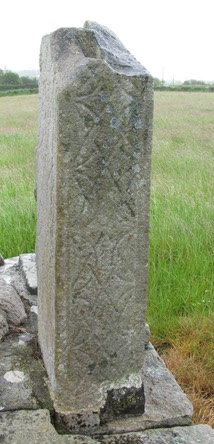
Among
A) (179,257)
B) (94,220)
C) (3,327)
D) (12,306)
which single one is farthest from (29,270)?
(94,220)

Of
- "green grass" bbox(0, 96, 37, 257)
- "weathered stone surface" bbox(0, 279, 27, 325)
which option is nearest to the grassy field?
"green grass" bbox(0, 96, 37, 257)

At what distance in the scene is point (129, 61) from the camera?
2.07m

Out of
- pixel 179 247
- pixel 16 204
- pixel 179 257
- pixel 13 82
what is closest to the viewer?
pixel 179 257

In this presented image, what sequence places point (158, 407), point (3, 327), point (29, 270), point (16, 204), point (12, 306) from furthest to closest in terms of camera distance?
point (16, 204) < point (29, 270) < point (12, 306) < point (3, 327) < point (158, 407)

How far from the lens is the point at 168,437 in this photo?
2.14m

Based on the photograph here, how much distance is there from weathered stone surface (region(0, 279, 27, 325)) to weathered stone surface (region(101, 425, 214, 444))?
94 cm

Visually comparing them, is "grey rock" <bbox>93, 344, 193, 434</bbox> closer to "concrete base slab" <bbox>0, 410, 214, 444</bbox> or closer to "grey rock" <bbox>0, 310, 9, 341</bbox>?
"concrete base slab" <bbox>0, 410, 214, 444</bbox>

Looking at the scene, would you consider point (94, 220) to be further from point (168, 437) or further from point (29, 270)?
point (29, 270)

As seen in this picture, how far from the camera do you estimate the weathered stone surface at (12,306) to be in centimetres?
287

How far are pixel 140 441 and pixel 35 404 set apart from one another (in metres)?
0.44

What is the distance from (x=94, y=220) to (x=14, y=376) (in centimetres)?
86

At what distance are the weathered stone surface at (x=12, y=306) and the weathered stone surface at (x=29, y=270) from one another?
0.19 metres

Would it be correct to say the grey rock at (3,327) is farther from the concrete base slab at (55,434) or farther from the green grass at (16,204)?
the green grass at (16,204)

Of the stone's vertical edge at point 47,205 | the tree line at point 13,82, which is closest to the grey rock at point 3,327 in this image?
the stone's vertical edge at point 47,205
